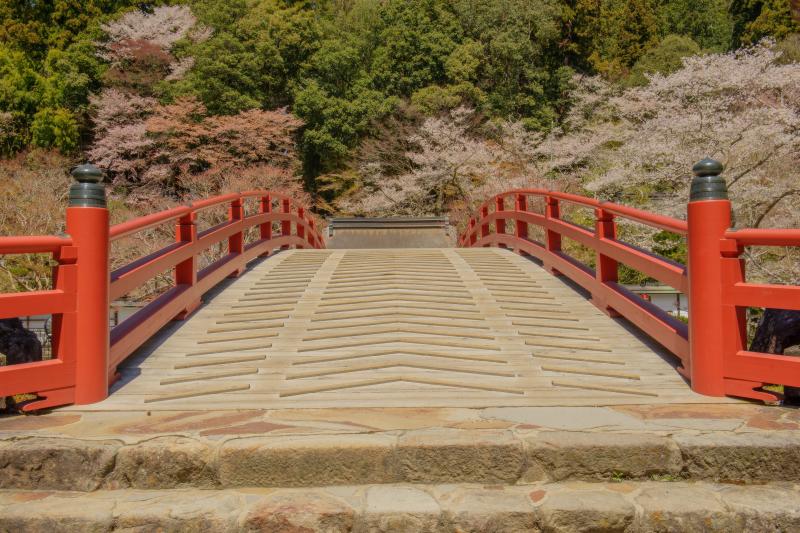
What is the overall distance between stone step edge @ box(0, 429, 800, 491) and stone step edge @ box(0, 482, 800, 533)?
0.09m

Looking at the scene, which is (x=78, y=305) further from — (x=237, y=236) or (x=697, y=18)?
(x=697, y=18)

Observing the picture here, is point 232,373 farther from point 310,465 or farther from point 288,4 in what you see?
point 288,4

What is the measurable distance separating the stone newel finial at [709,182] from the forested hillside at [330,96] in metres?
16.4

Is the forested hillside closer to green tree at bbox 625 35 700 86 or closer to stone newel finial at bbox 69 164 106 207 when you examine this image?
green tree at bbox 625 35 700 86

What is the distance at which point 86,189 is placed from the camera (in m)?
3.20

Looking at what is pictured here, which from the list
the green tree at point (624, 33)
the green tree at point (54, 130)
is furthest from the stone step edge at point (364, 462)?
the green tree at point (624, 33)

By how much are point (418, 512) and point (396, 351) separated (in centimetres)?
182

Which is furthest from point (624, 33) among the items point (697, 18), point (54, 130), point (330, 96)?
point (54, 130)

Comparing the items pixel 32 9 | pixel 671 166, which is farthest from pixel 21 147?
Answer: pixel 671 166

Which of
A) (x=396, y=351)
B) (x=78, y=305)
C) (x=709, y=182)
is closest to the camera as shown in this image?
(x=78, y=305)

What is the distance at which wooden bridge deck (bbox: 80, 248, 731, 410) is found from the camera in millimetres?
3312

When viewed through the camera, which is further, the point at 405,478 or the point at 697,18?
the point at 697,18

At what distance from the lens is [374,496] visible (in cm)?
235

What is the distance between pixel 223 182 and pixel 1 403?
60.6ft
